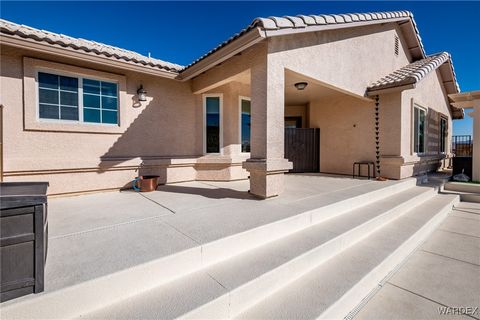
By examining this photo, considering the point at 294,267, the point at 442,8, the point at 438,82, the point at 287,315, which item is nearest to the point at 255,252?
the point at 294,267

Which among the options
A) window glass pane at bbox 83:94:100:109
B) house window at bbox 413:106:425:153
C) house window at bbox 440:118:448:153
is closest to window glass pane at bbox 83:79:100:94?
window glass pane at bbox 83:94:100:109

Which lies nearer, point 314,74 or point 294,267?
point 294,267

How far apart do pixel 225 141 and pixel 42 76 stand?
17.4ft

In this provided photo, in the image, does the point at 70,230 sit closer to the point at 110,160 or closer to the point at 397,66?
the point at 110,160

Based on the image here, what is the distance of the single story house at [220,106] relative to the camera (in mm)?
5070

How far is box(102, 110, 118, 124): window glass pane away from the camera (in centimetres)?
623

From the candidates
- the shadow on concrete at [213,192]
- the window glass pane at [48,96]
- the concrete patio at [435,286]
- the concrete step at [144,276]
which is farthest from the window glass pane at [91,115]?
the concrete patio at [435,286]

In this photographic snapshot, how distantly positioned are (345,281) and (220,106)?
260 inches

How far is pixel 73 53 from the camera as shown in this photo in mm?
5160

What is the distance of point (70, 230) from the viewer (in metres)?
3.32

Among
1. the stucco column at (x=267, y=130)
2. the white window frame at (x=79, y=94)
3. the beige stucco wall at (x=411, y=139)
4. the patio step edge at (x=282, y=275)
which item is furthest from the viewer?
the beige stucco wall at (x=411, y=139)

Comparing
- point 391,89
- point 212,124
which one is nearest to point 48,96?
point 212,124

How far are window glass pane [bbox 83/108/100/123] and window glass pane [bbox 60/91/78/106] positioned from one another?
0.97 ft

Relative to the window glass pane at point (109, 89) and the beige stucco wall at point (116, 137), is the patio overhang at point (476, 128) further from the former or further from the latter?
the window glass pane at point (109, 89)
